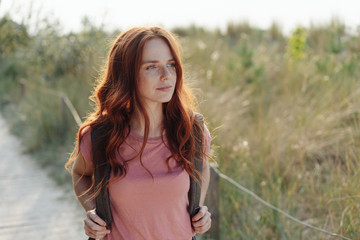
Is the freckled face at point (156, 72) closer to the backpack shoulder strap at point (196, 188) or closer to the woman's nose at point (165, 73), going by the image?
the woman's nose at point (165, 73)

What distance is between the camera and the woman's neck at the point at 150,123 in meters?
2.09

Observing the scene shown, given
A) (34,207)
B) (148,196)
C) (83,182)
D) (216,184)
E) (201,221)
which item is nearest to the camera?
(148,196)

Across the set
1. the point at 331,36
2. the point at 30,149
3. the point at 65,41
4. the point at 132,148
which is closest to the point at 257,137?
the point at 132,148

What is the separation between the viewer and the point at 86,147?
2021 millimetres

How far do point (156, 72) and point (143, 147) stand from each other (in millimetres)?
368

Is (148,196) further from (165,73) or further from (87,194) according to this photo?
(165,73)

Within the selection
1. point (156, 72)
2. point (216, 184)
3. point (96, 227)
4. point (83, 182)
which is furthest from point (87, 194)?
point (216, 184)

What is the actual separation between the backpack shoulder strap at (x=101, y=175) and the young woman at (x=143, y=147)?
3 cm

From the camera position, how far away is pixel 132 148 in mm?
2000

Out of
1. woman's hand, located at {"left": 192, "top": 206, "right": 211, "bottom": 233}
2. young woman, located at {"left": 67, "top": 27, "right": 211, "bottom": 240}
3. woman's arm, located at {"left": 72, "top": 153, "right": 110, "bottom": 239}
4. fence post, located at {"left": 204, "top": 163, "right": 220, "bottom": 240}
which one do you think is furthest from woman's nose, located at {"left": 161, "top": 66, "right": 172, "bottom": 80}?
fence post, located at {"left": 204, "top": 163, "right": 220, "bottom": 240}

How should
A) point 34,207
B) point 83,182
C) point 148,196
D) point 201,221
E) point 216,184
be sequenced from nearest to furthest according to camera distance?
point 148,196 → point 201,221 → point 83,182 → point 216,184 → point 34,207

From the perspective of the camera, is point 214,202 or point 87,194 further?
point 214,202

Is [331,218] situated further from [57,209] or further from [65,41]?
[65,41]

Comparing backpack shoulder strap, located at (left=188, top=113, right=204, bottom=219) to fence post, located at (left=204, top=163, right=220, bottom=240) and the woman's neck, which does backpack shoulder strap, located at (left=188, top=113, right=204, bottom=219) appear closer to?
the woman's neck
